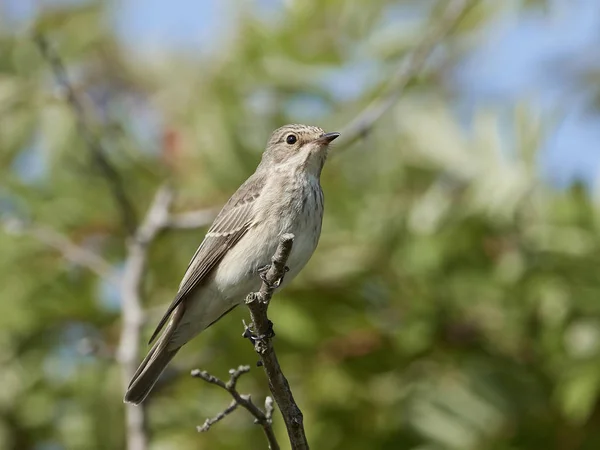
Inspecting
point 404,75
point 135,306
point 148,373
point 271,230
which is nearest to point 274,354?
point 271,230

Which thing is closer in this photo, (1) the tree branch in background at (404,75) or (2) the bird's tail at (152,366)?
(2) the bird's tail at (152,366)

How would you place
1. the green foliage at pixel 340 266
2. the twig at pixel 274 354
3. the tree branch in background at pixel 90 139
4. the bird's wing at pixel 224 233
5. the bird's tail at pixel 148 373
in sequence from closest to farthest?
the twig at pixel 274 354
the bird's tail at pixel 148 373
the bird's wing at pixel 224 233
the green foliage at pixel 340 266
the tree branch in background at pixel 90 139

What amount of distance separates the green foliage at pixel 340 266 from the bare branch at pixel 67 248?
9.1 inches

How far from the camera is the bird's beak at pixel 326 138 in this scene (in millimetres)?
4598

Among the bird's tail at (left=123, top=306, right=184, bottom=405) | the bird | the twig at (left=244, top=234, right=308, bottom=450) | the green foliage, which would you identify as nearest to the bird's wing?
the bird

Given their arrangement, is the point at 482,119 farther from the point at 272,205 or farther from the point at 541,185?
the point at 272,205

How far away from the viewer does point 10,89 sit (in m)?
5.46

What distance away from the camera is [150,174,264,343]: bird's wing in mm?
4480

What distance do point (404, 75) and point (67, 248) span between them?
6.58ft

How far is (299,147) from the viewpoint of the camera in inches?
191

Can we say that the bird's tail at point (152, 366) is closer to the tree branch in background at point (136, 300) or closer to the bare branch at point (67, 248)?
the tree branch in background at point (136, 300)

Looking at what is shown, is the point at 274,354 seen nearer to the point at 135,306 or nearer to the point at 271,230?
the point at 271,230

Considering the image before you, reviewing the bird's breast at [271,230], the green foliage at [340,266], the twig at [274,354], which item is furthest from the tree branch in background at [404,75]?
the twig at [274,354]

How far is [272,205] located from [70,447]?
2.01m
